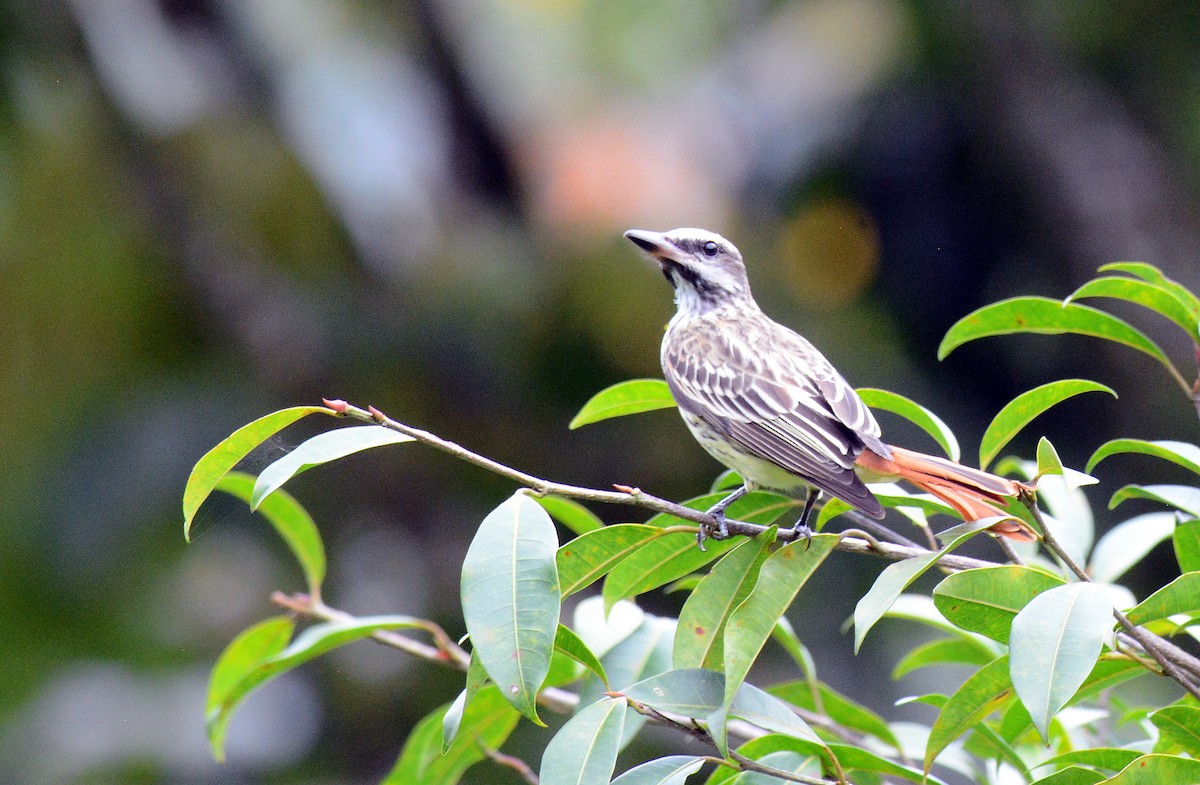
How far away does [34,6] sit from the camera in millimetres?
7316

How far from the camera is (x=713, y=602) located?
2.09 m

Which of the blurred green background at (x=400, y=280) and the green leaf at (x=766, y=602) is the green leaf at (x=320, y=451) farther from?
the blurred green background at (x=400, y=280)

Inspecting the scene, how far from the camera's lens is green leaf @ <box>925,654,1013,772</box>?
76.3 inches

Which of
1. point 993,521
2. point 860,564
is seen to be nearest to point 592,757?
point 993,521

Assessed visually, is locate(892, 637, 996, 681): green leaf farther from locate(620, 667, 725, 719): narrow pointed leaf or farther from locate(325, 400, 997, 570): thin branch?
locate(620, 667, 725, 719): narrow pointed leaf

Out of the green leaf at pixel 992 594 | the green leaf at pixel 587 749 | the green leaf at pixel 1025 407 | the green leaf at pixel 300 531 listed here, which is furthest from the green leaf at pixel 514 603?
the green leaf at pixel 300 531

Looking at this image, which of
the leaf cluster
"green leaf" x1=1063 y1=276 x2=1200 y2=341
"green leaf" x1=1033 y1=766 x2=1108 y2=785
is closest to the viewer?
the leaf cluster

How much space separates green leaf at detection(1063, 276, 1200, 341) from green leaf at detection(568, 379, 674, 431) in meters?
0.83

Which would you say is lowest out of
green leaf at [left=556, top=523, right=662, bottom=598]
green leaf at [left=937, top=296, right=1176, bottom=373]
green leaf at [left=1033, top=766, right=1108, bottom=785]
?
green leaf at [left=1033, top=766, right=1108, bottom=785]

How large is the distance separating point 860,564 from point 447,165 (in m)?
4.02

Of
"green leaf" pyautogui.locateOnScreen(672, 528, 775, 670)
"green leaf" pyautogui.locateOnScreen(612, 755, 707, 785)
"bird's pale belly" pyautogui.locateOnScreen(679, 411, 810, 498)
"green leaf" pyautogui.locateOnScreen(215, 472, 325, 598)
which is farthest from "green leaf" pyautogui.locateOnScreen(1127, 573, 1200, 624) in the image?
"green leaf" pyautogui.locateOnScreen(215, 472, 325, 598)

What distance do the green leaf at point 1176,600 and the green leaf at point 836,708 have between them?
2.84ft

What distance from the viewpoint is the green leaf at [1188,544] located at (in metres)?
2.15

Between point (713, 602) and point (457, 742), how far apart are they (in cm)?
74
